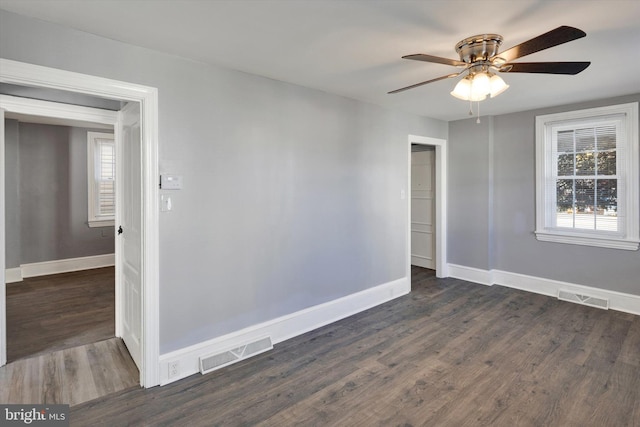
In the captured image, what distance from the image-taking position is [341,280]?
379 cm

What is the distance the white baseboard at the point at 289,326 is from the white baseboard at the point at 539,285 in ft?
3.72

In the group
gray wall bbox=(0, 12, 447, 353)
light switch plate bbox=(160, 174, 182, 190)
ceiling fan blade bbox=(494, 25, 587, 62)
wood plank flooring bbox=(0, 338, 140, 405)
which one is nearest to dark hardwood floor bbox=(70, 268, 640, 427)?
wood plank flooring bbox=(0, 338, 140, 405)

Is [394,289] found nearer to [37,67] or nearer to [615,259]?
[615,259]

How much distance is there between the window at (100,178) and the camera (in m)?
5.80

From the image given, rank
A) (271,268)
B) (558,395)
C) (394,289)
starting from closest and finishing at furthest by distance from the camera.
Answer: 1. (558,395)
2. (271,268)
3. (394,289)

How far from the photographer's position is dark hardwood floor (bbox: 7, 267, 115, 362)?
124 inches

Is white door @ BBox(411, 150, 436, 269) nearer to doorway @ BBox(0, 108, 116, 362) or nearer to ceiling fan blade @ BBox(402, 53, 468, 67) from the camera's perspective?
ceiling fan blade @ BBox(402, 53, 468, 67)

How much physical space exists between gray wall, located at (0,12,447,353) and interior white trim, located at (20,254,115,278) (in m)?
4.37

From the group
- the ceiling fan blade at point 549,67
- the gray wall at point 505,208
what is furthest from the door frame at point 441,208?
the ceiling fan blade at point 549,67

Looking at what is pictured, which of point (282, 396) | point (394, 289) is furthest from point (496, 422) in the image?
point (394, 289)

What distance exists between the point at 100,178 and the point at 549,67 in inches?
254

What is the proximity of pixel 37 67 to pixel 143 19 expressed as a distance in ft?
2.26

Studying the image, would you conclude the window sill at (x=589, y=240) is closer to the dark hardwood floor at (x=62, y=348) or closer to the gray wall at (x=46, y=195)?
A: the dark hardwood floor at (x=62, y=348)

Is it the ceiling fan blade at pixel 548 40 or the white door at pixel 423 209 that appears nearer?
the ceiling fan blade at pixel 548 40
